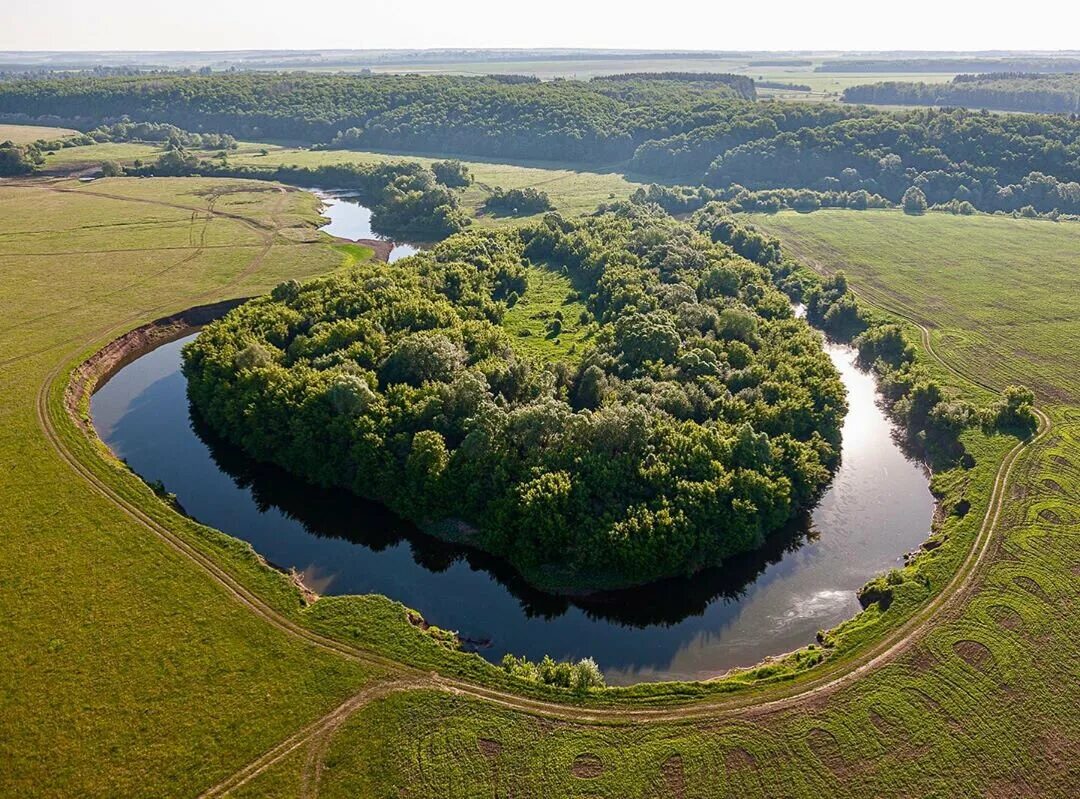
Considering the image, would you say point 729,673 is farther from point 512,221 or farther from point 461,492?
point 512,221

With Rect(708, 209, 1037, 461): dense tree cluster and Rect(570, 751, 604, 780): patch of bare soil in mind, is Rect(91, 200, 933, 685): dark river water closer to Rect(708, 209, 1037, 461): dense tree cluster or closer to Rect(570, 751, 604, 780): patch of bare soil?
Rect(708, 209, 1037, 461): dense tree cluster

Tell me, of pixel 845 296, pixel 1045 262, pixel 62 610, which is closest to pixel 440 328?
pixel 62 610

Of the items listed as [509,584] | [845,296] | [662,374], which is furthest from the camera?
[845,296]

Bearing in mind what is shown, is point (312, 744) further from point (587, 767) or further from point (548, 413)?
point (548, 413)

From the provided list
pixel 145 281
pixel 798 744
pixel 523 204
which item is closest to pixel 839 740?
pixel 798 744

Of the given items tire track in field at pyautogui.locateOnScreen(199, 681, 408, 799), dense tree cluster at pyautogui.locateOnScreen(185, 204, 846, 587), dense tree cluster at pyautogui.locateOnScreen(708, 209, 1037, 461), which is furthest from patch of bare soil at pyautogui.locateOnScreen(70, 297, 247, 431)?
dense tree cluster at pyautogui.locateOnScreen(708, 209, 1037, 461)

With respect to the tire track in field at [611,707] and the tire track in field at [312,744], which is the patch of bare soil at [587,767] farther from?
the tire track in field at [312,744]

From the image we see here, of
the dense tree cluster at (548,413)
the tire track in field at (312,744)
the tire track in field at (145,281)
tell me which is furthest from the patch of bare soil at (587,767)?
the tire track in field at (145,281)

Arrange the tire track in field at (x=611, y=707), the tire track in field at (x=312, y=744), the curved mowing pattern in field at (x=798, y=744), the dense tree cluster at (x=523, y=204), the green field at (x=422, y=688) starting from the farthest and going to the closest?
1. the dense tree cluster at (x=523, y=204)
2. the tire track in field at (x=611, y=707)
3. the green field at (x=422, y=688)
4. the curved mowing pattern in field at (x=798, y=744)
5. the tire track in field at (x=312, y=744)
